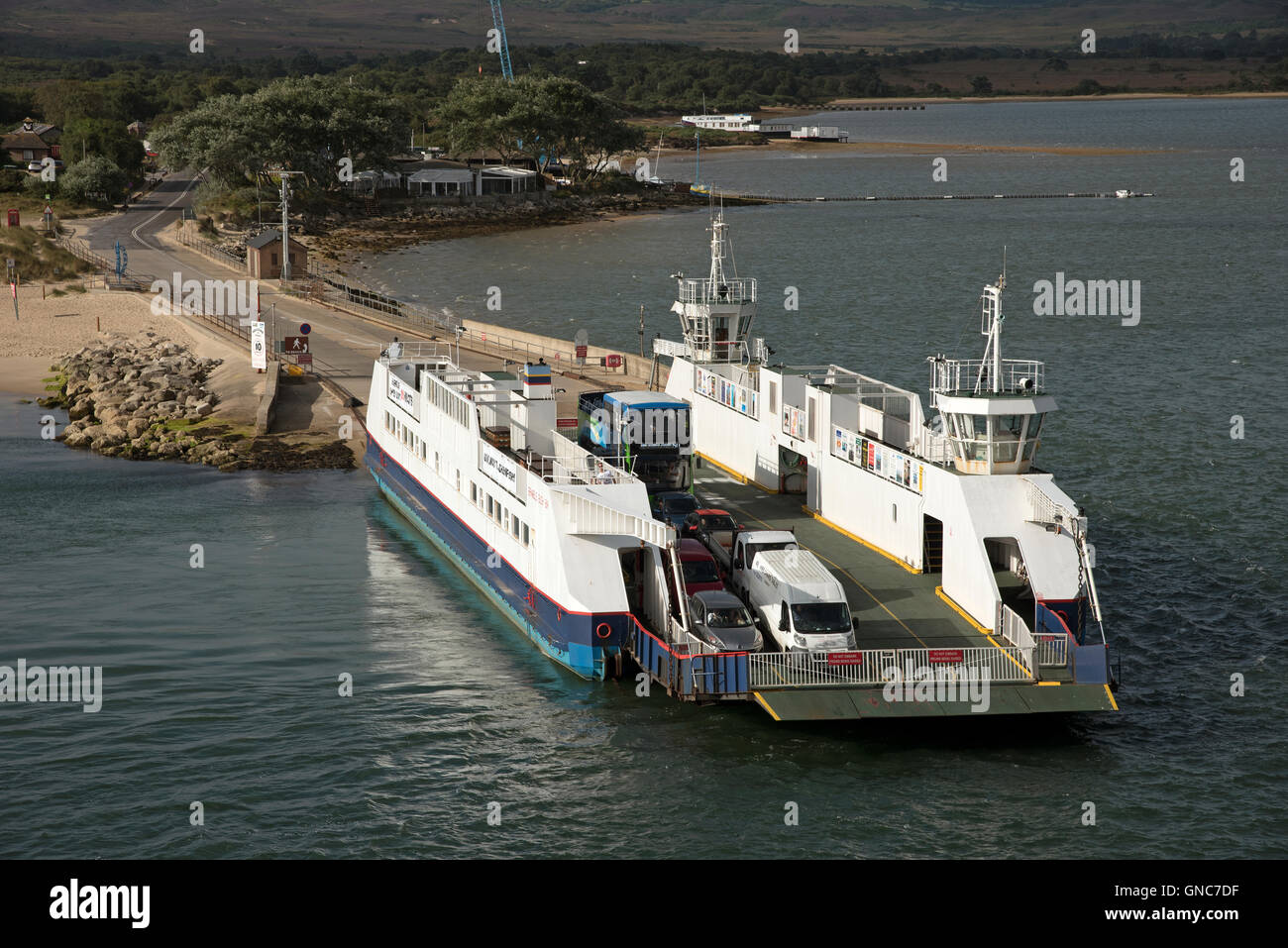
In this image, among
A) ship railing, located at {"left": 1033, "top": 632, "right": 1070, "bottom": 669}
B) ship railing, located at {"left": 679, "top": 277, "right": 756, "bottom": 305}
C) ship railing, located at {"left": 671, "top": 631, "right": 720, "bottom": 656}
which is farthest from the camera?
ship railing, located at {"left": 679, "top": 277, "right": 756, "bottom": 305}

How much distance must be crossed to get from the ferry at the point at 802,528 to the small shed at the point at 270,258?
1895 inches

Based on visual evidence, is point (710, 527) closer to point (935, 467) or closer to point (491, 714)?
A: point (935, 467)

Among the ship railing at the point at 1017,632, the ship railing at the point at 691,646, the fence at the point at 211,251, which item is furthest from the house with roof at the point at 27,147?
the ship railing at the point at 1017,632

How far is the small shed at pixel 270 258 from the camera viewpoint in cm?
9550

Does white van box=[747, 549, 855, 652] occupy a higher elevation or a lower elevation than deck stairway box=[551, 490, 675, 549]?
lower

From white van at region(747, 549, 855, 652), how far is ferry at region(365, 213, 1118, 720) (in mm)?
121

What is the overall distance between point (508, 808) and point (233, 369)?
4540 centimetres

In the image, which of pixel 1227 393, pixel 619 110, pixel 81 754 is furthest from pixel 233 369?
pixel 619 110

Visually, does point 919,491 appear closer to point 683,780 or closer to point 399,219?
point 683,780

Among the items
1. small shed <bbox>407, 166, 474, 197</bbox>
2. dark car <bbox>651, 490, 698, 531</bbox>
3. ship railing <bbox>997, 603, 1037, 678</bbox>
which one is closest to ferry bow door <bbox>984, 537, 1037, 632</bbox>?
ship railing <bbox>997, 603, 1037, 678</bbox>

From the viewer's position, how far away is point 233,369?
70.8 m

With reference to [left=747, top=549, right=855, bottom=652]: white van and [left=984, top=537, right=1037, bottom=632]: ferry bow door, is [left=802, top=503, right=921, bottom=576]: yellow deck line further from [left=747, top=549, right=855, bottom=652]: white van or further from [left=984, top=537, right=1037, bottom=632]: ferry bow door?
[left=747, top=549, right=855, bottom=652]: white van

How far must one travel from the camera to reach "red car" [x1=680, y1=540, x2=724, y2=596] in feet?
119

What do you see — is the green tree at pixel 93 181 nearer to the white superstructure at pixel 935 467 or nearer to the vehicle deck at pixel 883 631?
the white superstructure at pixel 935 467
